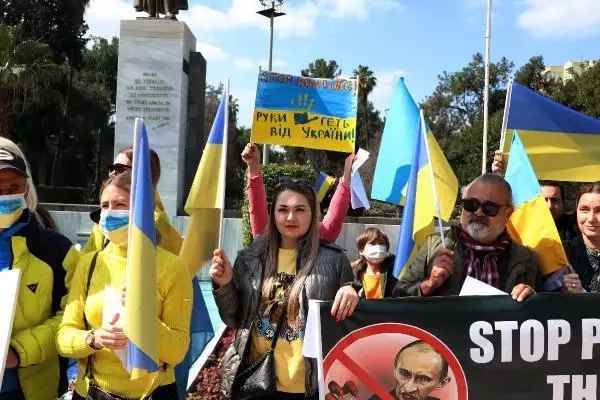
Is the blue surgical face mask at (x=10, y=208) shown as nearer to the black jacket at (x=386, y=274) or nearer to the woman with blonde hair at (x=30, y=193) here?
the woman with blonde hair at (x=30, y=193)

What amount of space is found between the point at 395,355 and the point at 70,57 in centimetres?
3675

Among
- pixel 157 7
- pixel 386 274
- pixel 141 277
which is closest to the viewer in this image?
pixel 141 277

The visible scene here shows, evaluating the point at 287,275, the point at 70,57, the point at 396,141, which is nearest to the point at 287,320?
the point at 287,275

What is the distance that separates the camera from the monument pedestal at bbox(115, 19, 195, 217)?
38.1 feet

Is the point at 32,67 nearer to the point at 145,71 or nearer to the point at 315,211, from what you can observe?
the point at 145,71

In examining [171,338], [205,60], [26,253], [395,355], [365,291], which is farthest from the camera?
[205,60]

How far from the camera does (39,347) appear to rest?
2574mm

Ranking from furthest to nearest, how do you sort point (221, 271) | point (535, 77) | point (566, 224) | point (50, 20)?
point (535, 77), point (50, 20), point (566, 224), point (221, 271)

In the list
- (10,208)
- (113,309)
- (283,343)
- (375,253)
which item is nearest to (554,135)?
(375,253)

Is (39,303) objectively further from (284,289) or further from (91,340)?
(284,289)

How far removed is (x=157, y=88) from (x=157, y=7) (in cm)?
166

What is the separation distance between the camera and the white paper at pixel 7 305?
98.6 inches

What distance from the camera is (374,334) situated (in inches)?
112

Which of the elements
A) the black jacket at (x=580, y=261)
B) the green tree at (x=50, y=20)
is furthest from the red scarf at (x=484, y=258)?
the green tree at (x=50, y=20)
